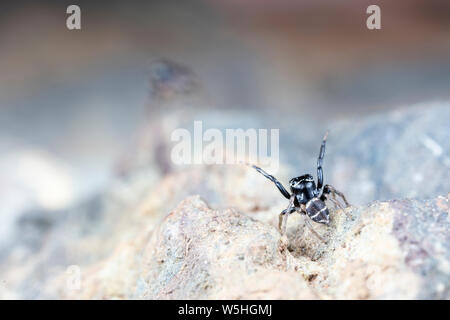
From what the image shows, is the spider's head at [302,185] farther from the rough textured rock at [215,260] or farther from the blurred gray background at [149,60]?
Result: the blurred gray background at [149,60]

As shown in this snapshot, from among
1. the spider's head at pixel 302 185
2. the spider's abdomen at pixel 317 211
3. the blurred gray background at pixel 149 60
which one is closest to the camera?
the spider's abdomen at pixel 317 211

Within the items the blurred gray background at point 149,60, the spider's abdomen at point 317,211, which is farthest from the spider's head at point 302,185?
the blurred gray background at point 149,60

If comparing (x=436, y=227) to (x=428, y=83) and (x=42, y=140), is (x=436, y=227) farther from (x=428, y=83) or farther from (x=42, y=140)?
(x=42, y=140)

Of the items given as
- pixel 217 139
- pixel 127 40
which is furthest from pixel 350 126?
pixel 127 40

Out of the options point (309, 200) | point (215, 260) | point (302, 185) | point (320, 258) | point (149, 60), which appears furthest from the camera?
point (149, 60)

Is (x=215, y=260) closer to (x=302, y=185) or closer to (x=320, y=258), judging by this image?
(x=320, y=258)

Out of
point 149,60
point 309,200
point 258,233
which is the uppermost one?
point 149,60

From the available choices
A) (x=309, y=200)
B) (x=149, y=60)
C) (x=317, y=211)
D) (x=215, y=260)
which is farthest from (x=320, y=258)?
(x=149, y=60)

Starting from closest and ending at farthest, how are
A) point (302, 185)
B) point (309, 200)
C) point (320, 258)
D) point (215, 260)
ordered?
point (215, 260)
point (320, 258)
point (309, 200)
point (302, 185)

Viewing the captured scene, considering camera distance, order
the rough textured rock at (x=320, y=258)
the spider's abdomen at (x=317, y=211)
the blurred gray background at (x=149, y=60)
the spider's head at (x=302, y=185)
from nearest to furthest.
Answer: the rough textured rock at (x=320, y=258), the spider's abdomen at (x=317, y=211), the spider's head at (x=302, y=185), the blurred gray background at (x=149, y=60)
